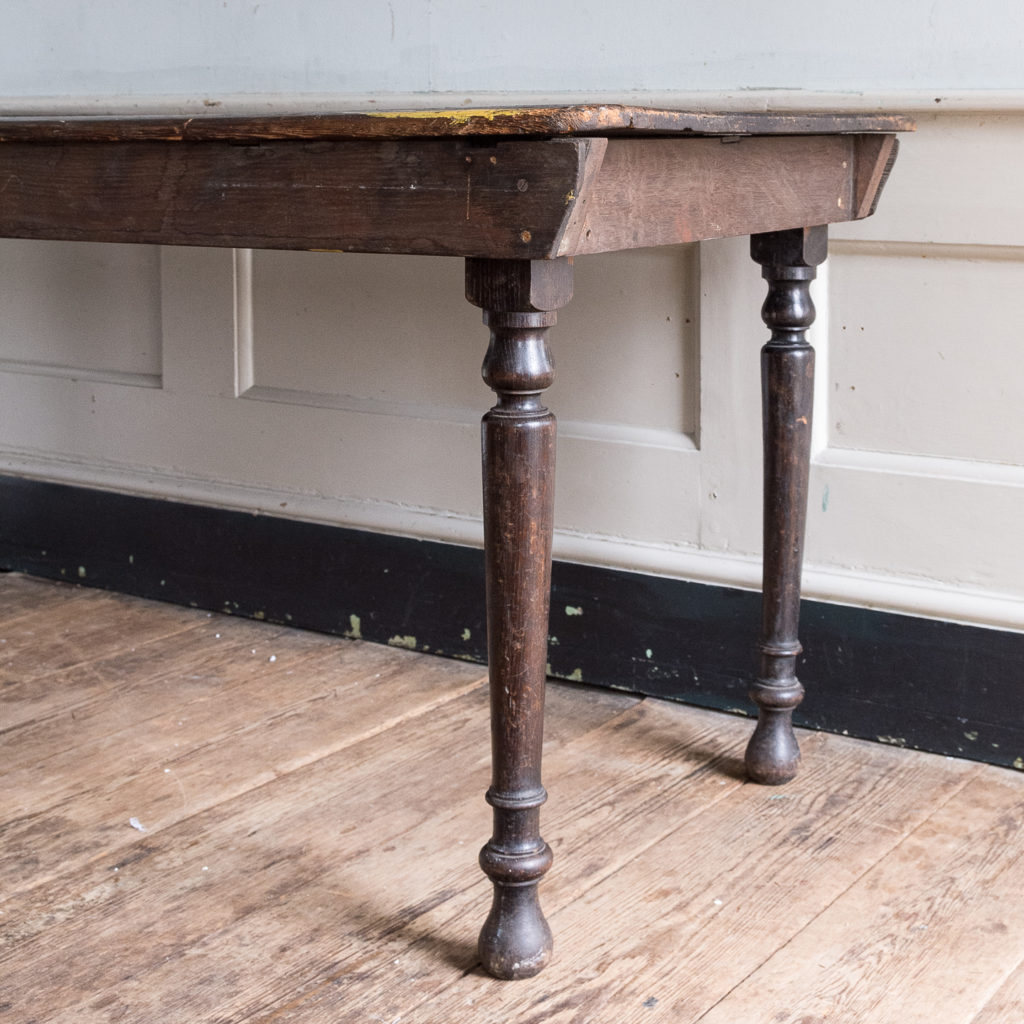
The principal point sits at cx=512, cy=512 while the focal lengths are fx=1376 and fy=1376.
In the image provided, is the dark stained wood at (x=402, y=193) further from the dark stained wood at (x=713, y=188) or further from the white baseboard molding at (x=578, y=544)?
the white baseboard molding at (x=578, y=544)

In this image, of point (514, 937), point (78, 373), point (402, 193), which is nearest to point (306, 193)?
point (402, 193)

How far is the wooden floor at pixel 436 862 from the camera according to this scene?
1.12 meters

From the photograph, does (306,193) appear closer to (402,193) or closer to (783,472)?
(402,193)

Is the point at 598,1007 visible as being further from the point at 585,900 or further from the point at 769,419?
the point at 769,419

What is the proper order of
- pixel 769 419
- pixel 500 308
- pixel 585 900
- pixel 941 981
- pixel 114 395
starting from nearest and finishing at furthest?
pixel 500 308 → pixel 941 981 → pixel 585 900 → pixel 769 419 → pixel 114 395

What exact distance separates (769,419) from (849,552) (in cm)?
27

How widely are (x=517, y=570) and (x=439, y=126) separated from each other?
1.12 ft

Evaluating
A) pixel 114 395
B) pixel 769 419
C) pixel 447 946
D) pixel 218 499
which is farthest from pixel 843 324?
pixel 114 395

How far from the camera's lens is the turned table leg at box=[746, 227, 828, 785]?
1.46 m

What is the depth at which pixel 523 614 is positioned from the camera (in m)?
1.08

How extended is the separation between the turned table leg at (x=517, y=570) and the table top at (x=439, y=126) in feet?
0.37

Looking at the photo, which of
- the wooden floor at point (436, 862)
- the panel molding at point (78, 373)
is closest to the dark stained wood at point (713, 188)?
the wooden floor at point (436, 862)

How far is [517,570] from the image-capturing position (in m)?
1.07

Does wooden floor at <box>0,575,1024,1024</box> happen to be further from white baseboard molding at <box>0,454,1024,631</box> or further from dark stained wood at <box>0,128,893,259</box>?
dark stained wood at <box>0,128,893,259</box>
